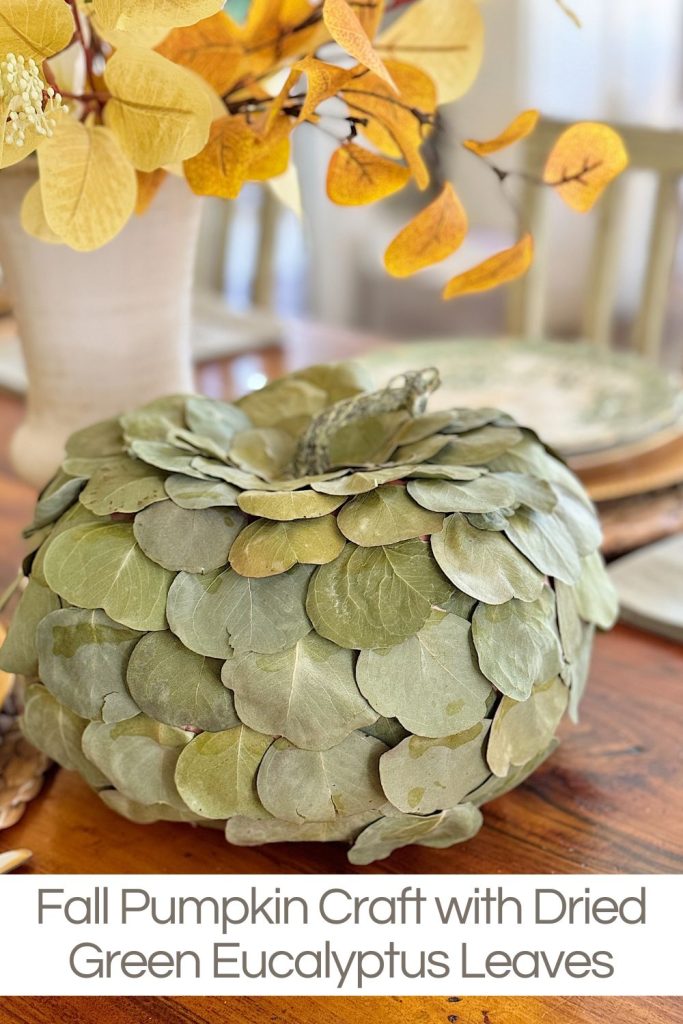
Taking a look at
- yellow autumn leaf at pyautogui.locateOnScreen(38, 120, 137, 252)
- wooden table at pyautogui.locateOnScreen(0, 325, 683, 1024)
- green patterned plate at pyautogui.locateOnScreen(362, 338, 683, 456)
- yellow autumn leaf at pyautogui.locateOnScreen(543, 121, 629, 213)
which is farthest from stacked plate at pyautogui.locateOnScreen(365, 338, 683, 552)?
yellow autumn leaf at pyautogui.locateOnScreen(38, 120, 137, 252)

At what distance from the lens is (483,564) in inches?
19.0

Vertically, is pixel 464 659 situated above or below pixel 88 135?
below

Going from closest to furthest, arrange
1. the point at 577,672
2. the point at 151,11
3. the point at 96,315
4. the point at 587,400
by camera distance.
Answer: the point at 151,11
the point at 577,672
the point at 96,315
the point at 587,400

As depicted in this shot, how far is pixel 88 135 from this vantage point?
525 mm

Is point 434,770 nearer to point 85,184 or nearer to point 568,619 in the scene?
point 568,619

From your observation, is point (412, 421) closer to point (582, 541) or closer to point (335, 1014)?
point (582, 541)

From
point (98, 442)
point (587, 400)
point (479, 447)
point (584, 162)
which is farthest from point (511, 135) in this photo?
point (587, 400)

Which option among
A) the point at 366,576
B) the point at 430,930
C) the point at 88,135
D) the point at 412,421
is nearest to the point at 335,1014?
the point at 430,930

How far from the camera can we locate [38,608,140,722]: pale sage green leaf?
483 millimetres

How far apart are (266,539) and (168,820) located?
0.15 metres

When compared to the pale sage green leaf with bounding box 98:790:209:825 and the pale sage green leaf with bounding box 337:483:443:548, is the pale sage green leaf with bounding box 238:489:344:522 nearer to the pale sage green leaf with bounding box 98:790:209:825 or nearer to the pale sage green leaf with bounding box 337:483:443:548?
the pale sage green leaf with bounding box 337:483:443:548

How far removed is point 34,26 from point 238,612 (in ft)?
0.83

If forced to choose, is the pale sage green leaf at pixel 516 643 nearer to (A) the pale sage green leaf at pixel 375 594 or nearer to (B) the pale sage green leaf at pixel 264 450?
(A) the pale sage green leaf at pixel 375 594

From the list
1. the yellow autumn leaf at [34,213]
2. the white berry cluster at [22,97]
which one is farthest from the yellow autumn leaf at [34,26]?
the yellow autumn leaf at [34,213]
